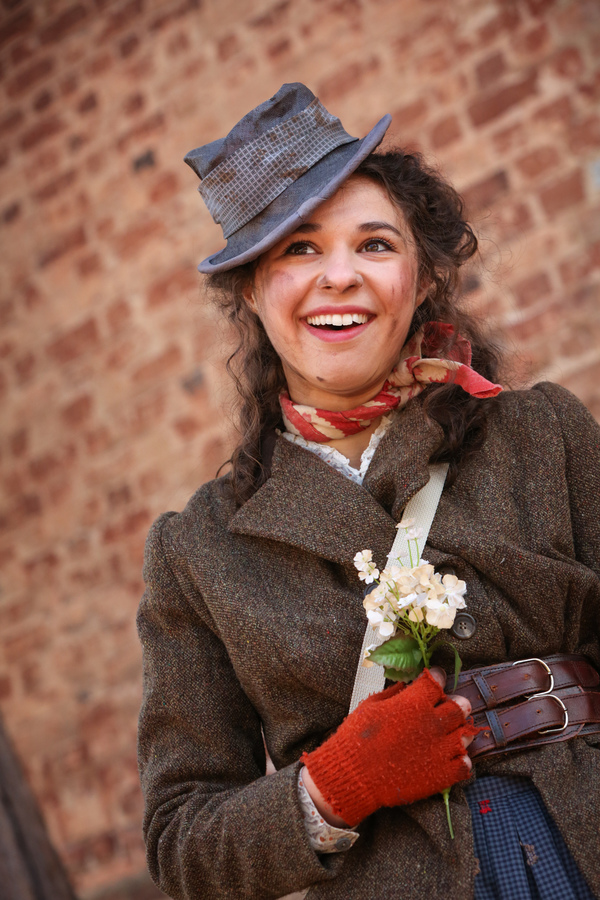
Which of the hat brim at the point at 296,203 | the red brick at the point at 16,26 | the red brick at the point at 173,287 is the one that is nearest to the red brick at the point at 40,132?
the red brick at the point at 16,26

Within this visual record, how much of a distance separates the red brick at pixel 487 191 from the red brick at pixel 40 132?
241 centimetres

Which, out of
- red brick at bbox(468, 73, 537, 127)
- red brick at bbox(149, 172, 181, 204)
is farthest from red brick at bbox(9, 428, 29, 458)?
red brick at bbox(468, 73, 537, 127)

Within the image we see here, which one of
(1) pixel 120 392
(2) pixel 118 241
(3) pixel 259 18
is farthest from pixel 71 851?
(3) pixel 259 18

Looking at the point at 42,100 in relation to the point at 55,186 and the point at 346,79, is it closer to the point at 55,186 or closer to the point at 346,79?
the point at 55,186

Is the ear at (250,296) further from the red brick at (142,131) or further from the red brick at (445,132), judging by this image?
the red brick at (142,131)

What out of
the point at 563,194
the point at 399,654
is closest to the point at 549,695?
the point at 399,654

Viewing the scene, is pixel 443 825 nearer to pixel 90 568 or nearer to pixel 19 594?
pixel 90 568

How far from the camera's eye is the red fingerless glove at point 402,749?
1.49 metres

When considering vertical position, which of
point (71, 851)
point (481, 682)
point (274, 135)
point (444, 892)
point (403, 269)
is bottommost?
point (71, 851)

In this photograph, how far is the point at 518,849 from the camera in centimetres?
152

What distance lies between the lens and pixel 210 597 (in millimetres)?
1757

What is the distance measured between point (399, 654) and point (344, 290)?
0.70 metres

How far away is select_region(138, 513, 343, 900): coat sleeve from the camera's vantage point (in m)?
1.59

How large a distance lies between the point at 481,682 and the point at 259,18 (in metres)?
4.05
